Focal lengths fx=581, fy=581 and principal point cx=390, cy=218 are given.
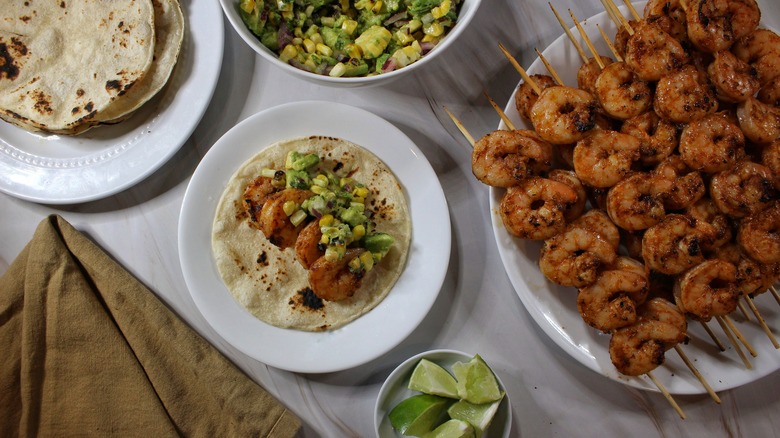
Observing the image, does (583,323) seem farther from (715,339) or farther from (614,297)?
(715,339)

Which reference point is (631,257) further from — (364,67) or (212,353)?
(212,353)

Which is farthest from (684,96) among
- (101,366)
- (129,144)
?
(101,366)

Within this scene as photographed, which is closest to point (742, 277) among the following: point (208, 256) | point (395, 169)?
point (395, 169)

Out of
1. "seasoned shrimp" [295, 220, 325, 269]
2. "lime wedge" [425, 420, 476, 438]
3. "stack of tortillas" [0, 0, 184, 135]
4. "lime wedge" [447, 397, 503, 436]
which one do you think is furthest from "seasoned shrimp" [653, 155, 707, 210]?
"stack of tortillas" [0, 0, 184, 135]

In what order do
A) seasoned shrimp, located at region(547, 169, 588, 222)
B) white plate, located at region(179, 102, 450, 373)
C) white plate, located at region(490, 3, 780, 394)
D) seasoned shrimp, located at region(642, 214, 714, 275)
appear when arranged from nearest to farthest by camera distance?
seasoned shrimp, located at region(642, 214, 714, 275)
seasoned shrimp, located at region(547, 169, 588, 222)
white plate, located at region(490, 3, 780, 394)
white plate, located at region(179, 102, 450, 373)

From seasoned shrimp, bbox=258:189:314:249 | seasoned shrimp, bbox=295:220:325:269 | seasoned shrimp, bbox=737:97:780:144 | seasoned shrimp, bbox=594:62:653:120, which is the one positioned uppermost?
seasoned shrimp, bbox=258:189:314:249

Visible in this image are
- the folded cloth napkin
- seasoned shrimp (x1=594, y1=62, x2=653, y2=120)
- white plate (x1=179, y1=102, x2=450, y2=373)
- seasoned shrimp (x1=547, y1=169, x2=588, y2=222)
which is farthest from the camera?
the folded cloth napkin

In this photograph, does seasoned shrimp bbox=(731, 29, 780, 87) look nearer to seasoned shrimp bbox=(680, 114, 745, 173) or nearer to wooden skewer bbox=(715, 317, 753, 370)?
seasoned shrimp bbox=(680, 114, 745, 173)

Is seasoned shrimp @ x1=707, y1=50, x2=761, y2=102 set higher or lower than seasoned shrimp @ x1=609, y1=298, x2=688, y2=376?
higher

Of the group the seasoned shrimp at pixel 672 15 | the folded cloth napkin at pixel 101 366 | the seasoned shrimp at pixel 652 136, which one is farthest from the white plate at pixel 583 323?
the folded cloth napkin at pixel 101 366
